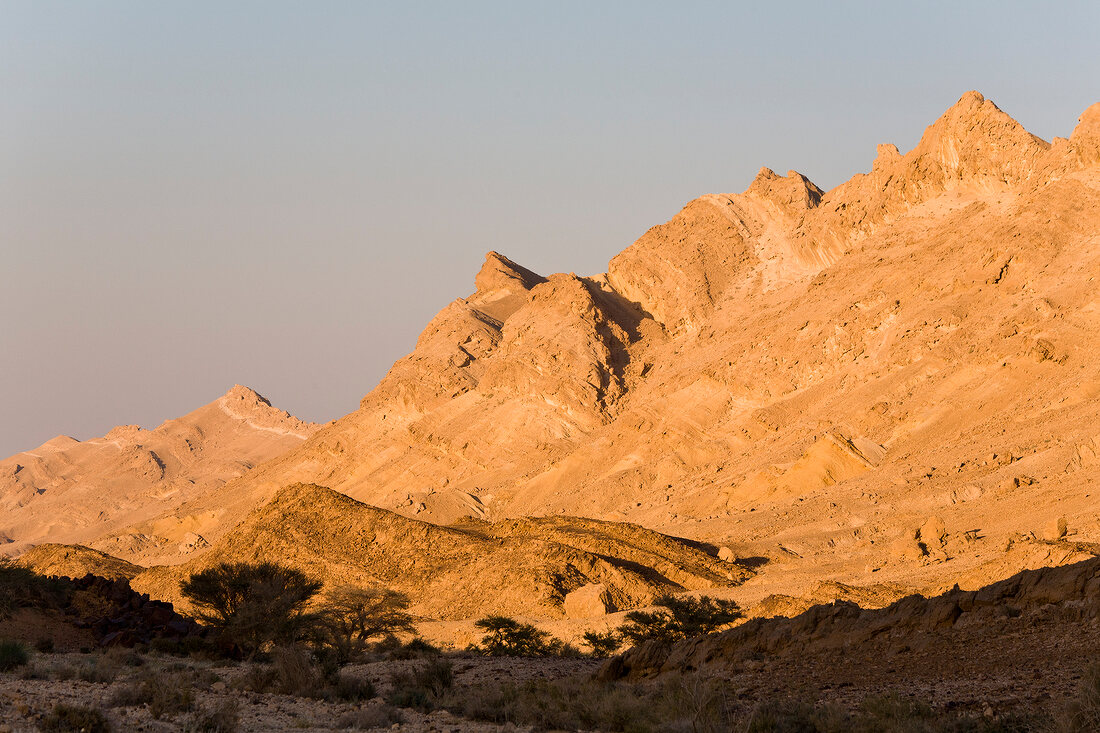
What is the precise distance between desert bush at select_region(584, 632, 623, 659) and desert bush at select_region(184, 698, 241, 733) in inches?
424

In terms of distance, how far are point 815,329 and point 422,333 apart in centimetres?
3929

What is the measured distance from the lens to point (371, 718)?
14.2m

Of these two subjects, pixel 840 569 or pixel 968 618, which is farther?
pixel 840 569

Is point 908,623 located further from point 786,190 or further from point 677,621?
point 786,190

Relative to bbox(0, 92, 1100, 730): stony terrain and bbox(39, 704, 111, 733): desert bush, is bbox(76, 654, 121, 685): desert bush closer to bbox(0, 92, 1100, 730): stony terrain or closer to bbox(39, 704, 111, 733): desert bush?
bbox(0, 92, 1100, 730): stony terrain

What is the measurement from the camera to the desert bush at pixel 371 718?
14.0 m

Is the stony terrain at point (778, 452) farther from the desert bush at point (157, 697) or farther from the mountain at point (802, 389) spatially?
the desert bush at point (157, 697)

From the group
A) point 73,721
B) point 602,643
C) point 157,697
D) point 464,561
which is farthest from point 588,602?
point 73,721

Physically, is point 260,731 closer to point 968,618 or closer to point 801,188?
point 968,618

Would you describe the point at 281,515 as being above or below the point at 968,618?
above

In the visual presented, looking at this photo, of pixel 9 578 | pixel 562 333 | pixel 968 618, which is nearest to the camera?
pixel 968 618

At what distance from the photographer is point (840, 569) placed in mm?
36344

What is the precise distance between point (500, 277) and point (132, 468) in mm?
67553

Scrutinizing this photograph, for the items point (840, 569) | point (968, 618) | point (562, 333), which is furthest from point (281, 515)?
point (562, 333)
